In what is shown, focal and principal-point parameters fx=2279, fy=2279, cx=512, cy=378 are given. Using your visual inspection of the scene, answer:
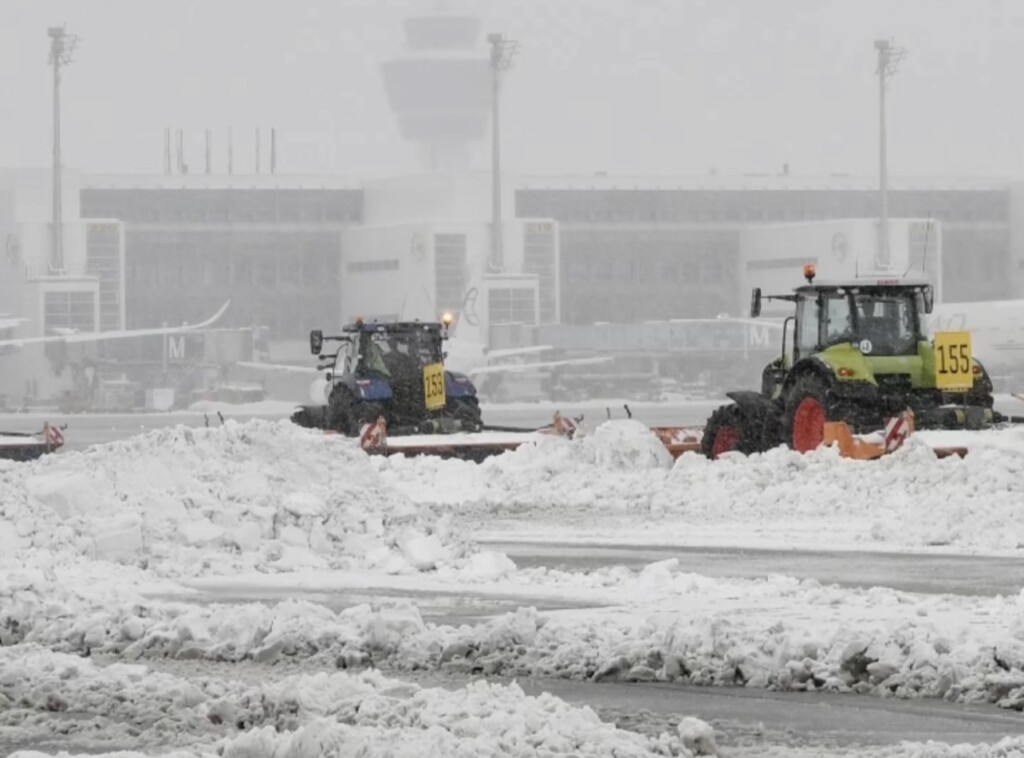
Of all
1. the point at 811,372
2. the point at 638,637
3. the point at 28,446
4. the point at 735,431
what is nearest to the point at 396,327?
the point at 28,446

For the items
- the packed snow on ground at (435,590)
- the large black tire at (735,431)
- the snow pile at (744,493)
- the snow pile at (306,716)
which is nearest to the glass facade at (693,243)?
the large black tire at (735,431)

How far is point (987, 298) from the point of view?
122 metres

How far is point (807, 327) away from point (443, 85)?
534ft

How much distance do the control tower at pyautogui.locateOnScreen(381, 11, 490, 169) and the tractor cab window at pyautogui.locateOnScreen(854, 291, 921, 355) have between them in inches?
6319

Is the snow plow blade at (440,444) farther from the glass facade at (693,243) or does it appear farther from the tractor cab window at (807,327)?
the glass facade at (693,243)

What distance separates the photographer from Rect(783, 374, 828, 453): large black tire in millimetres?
23438

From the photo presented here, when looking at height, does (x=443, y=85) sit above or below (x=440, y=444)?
above

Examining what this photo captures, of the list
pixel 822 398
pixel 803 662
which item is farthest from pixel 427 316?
pixel 803 662

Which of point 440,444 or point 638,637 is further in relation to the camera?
point 440,444

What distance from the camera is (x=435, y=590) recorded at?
13.8 m

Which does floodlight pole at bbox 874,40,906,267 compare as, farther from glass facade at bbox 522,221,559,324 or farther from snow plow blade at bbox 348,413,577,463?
snow plow blade at bbox 348,413,577,463

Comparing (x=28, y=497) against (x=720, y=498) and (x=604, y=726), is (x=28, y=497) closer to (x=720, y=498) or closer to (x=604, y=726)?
(x=720, y=498)

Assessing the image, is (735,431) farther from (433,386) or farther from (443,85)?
(443,85)

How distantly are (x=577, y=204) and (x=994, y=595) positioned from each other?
108010 mm
